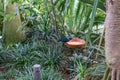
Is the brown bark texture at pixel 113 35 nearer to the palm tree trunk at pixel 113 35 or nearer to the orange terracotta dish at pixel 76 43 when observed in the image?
the palm tree trunk at pixel 113 35

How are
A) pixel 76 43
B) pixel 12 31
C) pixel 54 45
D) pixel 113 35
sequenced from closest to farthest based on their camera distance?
pixel 113 35, pixel 76 43, pixel 54 45, pixel 12 31

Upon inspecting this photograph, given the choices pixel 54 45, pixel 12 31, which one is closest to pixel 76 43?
pixel 54 45

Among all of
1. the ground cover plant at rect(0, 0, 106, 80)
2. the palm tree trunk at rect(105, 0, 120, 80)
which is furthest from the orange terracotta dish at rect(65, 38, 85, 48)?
the palm tree trunk at rect(105, 0, 120, 80)

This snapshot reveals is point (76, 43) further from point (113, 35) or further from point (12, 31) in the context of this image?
point (113, 35)

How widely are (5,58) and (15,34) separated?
63 centimetres

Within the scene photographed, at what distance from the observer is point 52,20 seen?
331cm

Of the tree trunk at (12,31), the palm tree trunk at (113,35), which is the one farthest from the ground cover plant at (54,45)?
the palm tree trunk at (113,35)

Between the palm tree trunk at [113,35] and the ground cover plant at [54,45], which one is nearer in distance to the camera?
the palm tree trunk at [113,35]

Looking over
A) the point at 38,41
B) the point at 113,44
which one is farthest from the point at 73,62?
the point at 113,44

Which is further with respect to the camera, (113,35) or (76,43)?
(76,43)

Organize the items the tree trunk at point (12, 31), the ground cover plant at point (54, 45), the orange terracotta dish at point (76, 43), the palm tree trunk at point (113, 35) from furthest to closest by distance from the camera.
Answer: the tree trunk at point (12, 31)
the orange terracotta dish at point (76, 43)
the ground cover plant at point (54, 45)
the palm tree trunk at point (113, 35)

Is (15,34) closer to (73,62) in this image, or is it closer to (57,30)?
(57,30)

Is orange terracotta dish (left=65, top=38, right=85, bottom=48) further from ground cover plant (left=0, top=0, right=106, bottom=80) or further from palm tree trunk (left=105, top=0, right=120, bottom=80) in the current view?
palm tree trunk (left=105, top=0, right=120, bottom=80)

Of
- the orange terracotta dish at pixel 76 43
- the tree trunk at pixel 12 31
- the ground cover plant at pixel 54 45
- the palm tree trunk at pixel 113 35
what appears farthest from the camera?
the tree trunk at pixel 12 31
